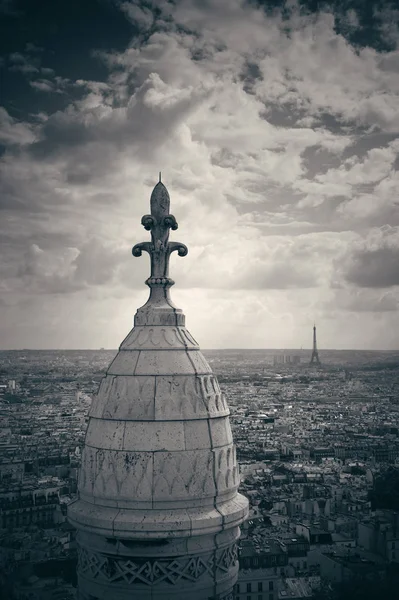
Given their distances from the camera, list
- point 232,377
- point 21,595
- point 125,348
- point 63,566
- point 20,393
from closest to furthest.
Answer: point 125,348, point 21,595, point 63,566, point 20,393, point 232,377

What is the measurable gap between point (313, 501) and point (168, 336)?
1123 inches

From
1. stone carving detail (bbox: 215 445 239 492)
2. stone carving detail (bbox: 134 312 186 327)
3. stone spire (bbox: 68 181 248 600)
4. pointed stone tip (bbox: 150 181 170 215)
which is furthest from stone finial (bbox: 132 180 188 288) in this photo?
stone carving detail (bbox: 215 445 239 492)

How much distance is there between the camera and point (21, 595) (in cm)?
1683

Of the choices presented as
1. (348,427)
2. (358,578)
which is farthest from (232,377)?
(358,578)

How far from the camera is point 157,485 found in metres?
2.77

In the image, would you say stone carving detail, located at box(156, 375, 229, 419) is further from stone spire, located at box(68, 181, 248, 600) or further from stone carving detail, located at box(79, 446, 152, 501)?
stone carving detail, located at box(79, 446, 152, 501)

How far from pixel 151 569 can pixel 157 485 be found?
0.97ft

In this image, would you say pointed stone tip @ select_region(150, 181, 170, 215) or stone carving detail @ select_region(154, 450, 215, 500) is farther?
pointed stone tip @ select_region(150, 181, 170, 215)

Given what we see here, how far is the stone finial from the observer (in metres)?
3.19

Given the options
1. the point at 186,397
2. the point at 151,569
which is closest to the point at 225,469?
the point at 186,397

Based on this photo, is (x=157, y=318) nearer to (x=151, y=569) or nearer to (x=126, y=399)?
(x=126, y=399)

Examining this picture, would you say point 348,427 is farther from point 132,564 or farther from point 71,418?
point 132,564

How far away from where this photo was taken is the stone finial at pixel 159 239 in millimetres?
3193

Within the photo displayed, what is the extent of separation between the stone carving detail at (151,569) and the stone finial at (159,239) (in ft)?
3.59
